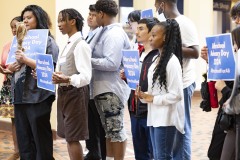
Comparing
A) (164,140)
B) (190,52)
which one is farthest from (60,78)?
(190,52)

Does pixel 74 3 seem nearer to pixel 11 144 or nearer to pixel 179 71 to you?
Result: pixel 11 144

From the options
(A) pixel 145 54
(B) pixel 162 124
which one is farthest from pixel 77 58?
(B) pixel 162 124

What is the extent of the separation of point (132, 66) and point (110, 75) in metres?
0.47

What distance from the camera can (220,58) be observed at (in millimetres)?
2742

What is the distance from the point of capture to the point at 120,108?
3.85 meters

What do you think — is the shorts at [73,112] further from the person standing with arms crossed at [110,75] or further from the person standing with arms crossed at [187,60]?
the person standing with arms crossed at [187,60]

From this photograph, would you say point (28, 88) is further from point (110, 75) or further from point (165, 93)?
point (165, 93)

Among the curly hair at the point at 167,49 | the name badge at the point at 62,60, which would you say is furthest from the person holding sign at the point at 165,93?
the name badge at the point at 62,60

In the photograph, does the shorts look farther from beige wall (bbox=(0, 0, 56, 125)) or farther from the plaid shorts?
beige wall (bbox=(0, 0, 56, 125))

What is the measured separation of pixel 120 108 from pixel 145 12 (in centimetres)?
114

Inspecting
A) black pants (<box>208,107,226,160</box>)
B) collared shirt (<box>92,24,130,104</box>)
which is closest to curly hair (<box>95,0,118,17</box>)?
collared shirt (<box>92,24,130,104</box>)

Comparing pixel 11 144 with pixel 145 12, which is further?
pixel 11 144

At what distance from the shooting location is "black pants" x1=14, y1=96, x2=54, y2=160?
362cm

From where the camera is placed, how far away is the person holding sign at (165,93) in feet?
9.68
